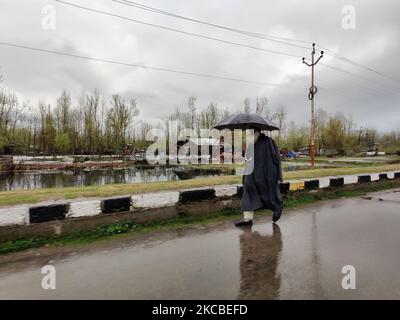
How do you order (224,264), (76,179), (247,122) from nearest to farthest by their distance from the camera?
1. (224,264)
2. (247,122)
3. (76,179)

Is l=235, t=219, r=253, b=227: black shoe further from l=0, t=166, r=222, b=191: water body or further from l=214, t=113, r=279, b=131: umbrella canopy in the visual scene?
l=0, t=166, r=222, b=191: water body

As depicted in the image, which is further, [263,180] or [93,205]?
[263,180]

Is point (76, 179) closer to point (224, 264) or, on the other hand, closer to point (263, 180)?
point (263, 180)

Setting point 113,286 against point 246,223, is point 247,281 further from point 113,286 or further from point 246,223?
point 246,223

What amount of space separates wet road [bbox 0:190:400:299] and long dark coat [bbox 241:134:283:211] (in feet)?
1.39

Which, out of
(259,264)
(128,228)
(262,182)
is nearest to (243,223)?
(262,182)

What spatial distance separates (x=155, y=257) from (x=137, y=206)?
5.32 feet

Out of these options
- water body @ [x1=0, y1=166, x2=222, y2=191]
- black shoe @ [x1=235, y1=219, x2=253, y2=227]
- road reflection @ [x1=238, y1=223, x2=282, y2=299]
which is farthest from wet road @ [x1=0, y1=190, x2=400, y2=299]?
water body @ [x1=0, y1=166, x2=222, y2=191]

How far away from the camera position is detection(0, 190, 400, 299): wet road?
2516 mm

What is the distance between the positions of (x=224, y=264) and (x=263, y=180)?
206cm

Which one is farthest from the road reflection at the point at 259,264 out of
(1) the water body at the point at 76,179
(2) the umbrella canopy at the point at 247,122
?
(1) the water body at the point at 76,179

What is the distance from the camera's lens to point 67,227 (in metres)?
4.17

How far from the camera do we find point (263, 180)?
484 cm

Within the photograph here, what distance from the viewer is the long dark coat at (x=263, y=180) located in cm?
484
